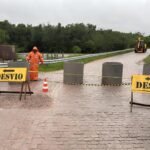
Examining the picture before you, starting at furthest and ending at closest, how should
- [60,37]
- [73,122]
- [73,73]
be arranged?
[60,37], [73,73], [73,122]

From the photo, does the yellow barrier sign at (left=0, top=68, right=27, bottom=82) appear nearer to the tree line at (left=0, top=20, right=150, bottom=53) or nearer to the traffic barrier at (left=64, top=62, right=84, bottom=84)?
the traffic barrier at (left=64, top=62, right=84, bottom=84)

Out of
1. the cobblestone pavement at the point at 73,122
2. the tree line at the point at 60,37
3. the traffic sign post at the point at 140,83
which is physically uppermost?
the tree line at the point at 60,37

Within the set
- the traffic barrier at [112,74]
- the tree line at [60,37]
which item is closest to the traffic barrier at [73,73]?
the traffic barrier at [112,74]

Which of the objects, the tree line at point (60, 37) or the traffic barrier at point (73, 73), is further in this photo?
the tree line at point (60, 37)

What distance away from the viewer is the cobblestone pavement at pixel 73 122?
809cm

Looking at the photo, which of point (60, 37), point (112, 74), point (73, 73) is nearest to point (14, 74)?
point (73, 73)

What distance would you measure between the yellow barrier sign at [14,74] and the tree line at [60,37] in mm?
74222

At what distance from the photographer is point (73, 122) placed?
9969 millimetres

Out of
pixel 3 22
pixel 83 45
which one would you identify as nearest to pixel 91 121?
pixel 83 45

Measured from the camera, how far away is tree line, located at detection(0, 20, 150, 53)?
92312mm

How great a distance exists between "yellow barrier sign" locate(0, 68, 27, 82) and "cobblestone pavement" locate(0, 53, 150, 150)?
0.64m

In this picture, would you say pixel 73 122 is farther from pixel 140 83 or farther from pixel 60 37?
pixel 60 37

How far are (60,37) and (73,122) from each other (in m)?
92.1

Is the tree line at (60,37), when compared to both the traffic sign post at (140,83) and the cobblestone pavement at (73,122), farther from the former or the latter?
the traffic sign post at (140,83)
